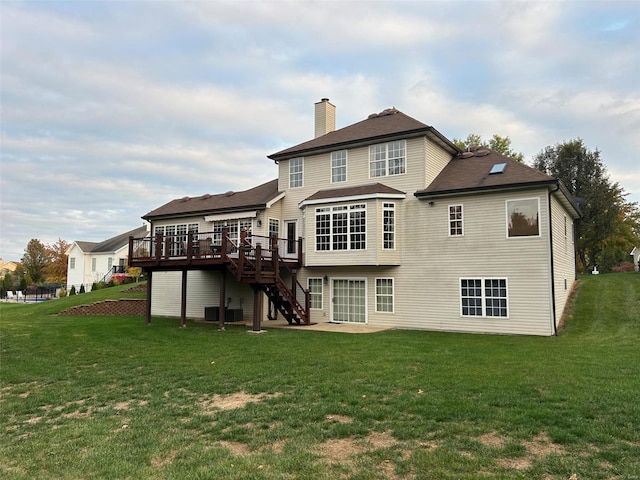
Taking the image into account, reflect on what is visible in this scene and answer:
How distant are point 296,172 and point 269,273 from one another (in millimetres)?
5861

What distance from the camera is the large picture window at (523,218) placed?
14.8 meters

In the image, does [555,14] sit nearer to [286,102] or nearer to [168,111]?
[286,102]

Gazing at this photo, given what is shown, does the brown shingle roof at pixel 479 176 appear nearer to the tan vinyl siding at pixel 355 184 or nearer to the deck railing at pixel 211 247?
the tan vinyl siding at pixel 355 184

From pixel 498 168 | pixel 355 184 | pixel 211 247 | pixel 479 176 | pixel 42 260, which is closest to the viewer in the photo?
pixel 498 168

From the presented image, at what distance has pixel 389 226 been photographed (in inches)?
680

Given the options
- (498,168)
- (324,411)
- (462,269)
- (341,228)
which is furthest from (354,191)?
(324,411)

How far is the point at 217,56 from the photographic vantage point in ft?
48.9

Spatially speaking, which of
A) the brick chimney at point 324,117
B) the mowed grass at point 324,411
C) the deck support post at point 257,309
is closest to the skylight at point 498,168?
the mowed grass at point 324,411

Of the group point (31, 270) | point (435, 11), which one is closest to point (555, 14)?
point (435, 11)

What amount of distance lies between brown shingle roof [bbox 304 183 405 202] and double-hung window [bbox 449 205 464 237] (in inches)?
82.0

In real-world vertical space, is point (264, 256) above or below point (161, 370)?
above

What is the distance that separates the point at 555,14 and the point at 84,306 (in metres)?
24.3

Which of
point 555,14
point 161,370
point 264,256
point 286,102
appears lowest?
point 161,370

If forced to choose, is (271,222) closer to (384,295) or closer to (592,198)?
(384,295)
